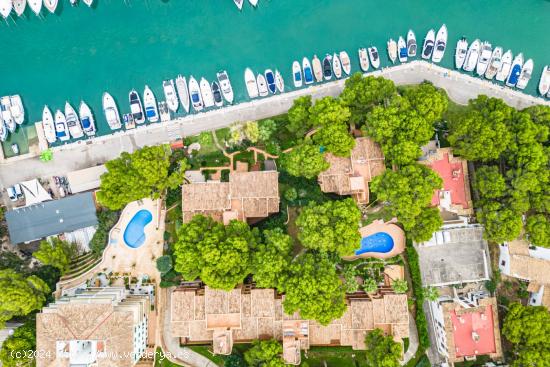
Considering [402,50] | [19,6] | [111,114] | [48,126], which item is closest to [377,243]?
[402,50]

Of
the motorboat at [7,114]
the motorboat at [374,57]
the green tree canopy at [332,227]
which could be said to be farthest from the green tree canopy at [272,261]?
the motorboat at [7,114]

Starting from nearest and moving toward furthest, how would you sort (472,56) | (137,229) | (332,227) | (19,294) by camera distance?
Result: (332,227), (19,294), (137,229), (472,56)

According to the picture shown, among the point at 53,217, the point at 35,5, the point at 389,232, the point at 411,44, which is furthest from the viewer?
the point at 35,5

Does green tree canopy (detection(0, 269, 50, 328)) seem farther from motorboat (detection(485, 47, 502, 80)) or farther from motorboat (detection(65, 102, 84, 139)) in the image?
motorboat (detection(485, 47, 502, 80))

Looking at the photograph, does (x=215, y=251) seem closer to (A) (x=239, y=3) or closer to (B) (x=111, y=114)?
(B) (x=111, y=114)

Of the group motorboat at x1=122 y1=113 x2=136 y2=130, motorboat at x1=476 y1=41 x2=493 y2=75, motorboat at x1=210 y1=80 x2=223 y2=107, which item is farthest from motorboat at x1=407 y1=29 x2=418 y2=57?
motorboat at x1=122 y1=113 x2=136 y2=130

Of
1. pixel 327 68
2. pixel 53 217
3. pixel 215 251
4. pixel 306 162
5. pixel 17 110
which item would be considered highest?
pixel 327 68

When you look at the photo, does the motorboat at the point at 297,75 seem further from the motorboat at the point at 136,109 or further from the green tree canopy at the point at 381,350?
the green tree canopy at the point at 381,350

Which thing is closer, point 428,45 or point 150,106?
point 150,106
